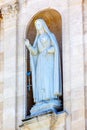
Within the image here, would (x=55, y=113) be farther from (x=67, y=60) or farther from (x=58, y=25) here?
(x=58, y=25)

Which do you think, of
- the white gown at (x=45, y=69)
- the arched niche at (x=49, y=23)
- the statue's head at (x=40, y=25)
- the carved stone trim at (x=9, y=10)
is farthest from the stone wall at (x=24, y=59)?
the statue's head at (x=40, y=25)

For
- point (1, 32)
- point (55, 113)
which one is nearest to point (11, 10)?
point (1, 32)

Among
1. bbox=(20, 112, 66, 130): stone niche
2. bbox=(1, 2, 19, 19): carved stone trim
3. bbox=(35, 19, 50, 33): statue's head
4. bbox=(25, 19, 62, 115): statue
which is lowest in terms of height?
bbox=(20, 112, 66, 130): stone niche

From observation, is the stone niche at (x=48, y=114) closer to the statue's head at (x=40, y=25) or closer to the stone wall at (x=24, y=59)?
the stone wall at (x=24, y=59)

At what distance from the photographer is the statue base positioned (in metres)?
15.6

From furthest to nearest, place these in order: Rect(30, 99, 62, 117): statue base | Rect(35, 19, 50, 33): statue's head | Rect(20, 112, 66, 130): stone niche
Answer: Rect(35, 19, 50, 33): statue's head → Rect(30, 99, 62, 117): statue base → Rect(20, 112, 66, 130): stone niche

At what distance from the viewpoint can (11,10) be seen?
17.2 metres

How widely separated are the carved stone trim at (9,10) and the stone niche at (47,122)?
2.76 meters

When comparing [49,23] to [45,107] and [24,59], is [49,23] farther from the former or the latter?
[45,107]

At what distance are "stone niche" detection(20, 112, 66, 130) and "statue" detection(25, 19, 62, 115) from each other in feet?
Result: 0.69

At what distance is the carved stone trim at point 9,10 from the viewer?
17.1m

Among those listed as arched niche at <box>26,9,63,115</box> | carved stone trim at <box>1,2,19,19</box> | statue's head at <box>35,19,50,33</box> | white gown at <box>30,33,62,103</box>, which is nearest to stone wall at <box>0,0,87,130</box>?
carved stone trim at <box>1,2,19,19</box>

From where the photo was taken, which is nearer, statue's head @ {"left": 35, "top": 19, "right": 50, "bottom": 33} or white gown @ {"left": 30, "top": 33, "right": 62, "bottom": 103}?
white gown @ {"left": 30, "top": 33, "right": 62, "bottom": 103}

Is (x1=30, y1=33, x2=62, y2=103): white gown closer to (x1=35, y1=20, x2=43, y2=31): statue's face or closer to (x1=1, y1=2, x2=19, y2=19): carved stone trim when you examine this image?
(x1=35, y1=20, x2=43, y2=31): statue's face
